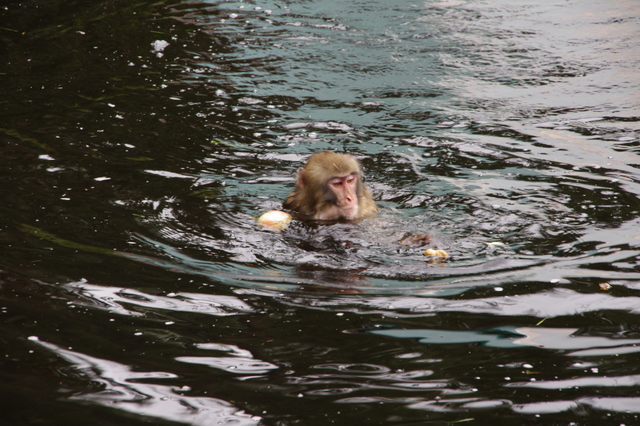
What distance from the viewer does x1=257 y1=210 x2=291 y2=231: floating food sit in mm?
6016

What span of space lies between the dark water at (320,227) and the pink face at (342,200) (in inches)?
9.4

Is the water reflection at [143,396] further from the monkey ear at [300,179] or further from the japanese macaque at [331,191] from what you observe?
the monkey ear at [300,179]

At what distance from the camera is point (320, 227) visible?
6227 millimetres

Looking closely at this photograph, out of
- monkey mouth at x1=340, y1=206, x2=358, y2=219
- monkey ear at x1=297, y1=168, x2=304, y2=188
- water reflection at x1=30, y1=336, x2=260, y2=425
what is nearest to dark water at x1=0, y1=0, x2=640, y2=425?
water reflection at x1=30, y1=336, x2=260, y2=425

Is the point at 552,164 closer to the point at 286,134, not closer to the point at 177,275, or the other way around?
the point at 286,134

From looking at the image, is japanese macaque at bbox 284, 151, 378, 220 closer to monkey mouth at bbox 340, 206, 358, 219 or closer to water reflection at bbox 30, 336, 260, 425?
monkey mouth at bbox 340, 206, 358, 219

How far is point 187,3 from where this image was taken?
13.3m

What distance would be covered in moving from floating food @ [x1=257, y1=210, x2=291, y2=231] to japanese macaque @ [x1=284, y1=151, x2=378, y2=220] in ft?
1.06

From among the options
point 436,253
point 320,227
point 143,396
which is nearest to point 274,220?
point 320,227

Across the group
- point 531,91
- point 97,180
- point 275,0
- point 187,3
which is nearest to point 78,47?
point 187,3

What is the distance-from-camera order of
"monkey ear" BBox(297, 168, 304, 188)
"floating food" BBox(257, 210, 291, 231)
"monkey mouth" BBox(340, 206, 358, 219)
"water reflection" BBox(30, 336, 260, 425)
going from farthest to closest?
"monkey ear" BBox(297, 168, 304, 188) < "monkey mouth" BBox(340, 206, 358, 219) < "floating food" BBox(257, 210, 291, 231) < "water reflection" BBox(30, 336, 260, 425)

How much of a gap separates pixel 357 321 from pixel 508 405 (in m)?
1.15

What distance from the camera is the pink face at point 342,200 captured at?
6266mm

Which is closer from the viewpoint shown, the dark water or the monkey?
the dark water
